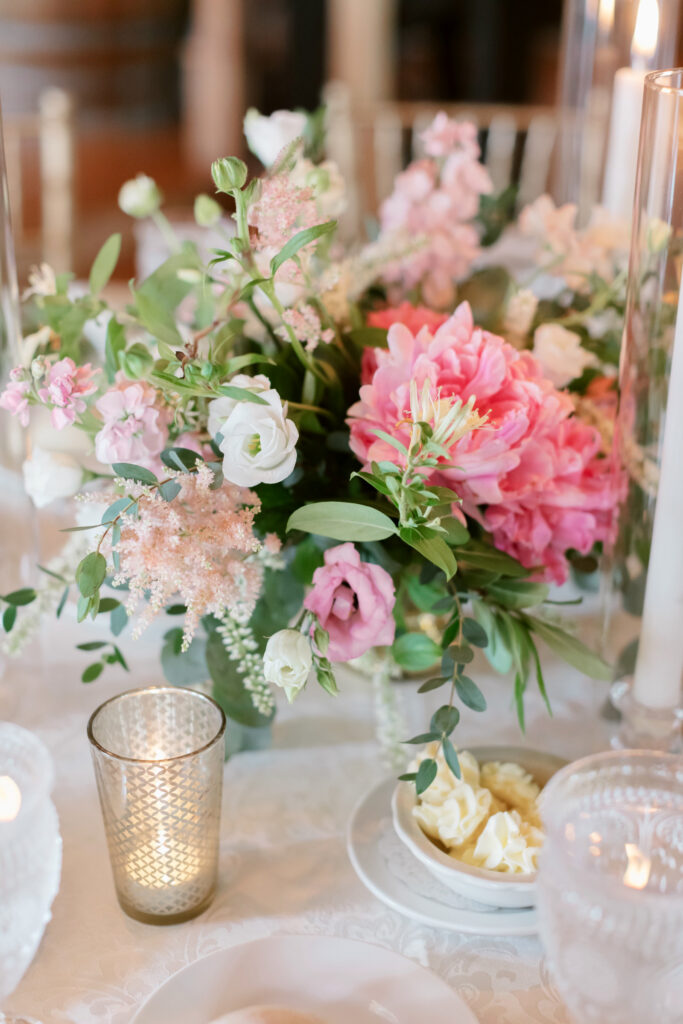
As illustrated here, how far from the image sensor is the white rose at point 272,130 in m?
0.78

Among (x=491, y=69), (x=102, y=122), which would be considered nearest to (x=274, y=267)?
(x=491, y=69)

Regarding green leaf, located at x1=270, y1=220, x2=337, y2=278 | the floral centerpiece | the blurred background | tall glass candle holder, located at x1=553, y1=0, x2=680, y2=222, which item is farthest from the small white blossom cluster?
the blurred background

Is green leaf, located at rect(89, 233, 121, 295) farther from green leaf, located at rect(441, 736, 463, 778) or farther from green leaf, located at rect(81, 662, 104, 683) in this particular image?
green leaf, located at rect(441, 736, 463, 778)

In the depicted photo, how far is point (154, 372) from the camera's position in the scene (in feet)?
1.89

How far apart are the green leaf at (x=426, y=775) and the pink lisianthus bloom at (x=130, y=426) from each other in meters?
0.25

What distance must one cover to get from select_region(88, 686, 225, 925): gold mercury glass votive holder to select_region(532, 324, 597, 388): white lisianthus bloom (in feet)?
1.20

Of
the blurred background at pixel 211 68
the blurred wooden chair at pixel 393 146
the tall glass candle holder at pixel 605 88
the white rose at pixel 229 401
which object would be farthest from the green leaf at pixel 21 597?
the blurred background at pixel 211 68

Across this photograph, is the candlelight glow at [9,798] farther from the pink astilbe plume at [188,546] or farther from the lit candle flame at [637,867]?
the lit candle flame at [637,867]

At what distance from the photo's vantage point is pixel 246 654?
642 mm

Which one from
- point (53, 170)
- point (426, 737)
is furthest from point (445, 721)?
point (53, 170)

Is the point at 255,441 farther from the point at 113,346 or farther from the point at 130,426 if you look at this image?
the point at 113,346

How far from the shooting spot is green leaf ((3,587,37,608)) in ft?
2.23

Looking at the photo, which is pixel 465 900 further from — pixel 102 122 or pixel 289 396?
pixel 102 122

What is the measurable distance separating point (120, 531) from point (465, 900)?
0.31 meters
